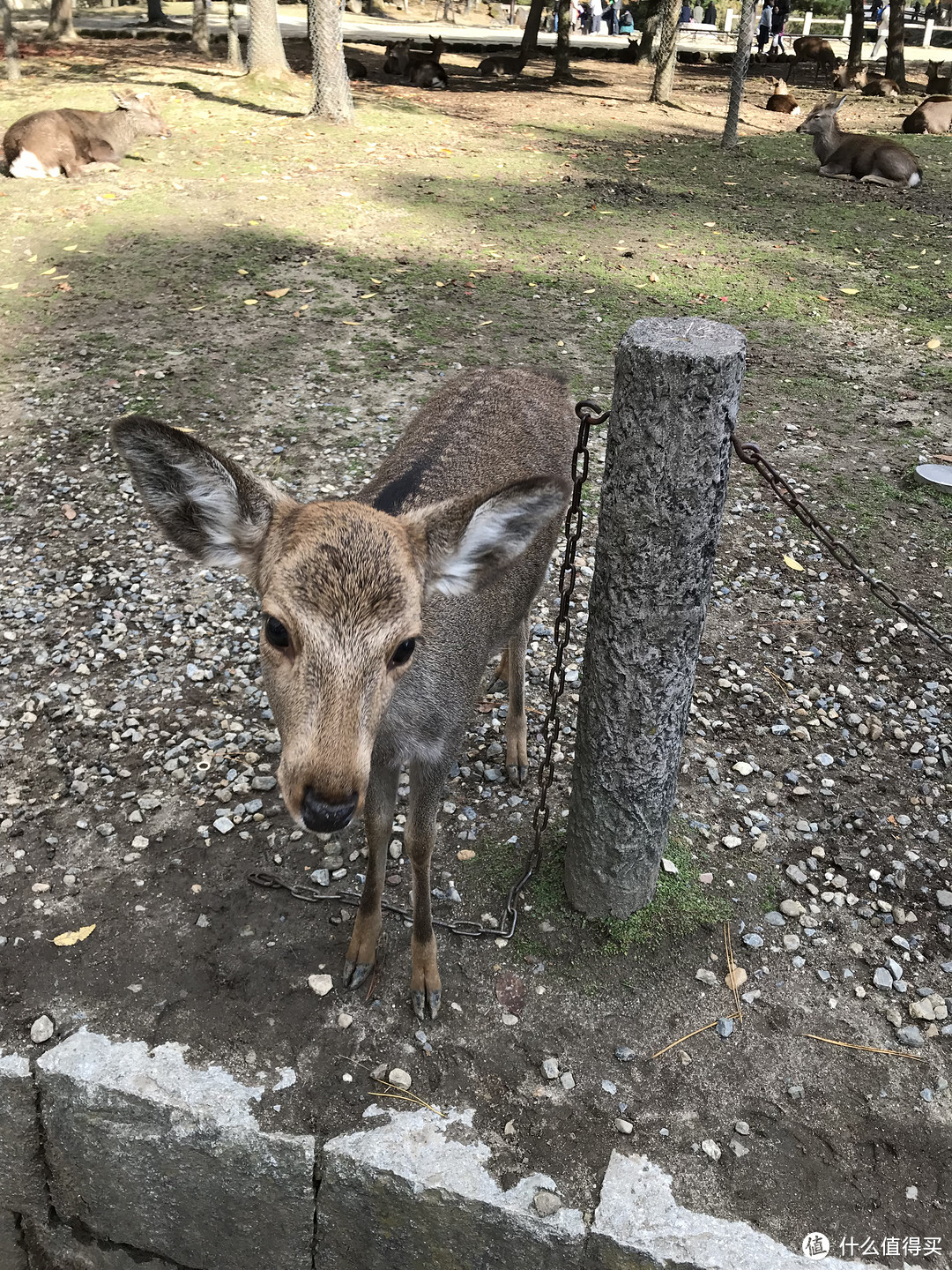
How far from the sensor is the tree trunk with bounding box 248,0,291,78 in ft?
52.6

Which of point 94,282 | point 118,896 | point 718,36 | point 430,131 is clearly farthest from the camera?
point 718,36

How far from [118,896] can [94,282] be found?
7.37 metres

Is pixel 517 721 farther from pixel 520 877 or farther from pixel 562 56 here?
pixel 562 56

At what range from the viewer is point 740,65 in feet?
48.1

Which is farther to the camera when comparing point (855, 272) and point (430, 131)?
point (430, 131)

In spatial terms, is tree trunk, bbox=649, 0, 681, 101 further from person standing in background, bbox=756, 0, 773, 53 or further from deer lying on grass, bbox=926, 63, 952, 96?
person standing in background, bbox=756, 0, 773, 53

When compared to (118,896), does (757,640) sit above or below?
above

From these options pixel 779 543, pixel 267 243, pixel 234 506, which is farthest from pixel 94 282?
pixel 234 506

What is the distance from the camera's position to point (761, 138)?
1692 centimetres

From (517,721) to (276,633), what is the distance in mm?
1949

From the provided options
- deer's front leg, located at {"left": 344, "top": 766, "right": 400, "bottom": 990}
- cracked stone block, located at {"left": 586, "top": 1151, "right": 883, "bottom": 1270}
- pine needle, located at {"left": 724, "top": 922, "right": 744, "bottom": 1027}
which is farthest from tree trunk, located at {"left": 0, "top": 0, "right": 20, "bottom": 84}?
cracked stone block, located at {"left": 586, "top": 1151, "right": 883, "bottom": 1270}

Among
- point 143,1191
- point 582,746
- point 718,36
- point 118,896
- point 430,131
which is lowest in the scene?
point 143,1191

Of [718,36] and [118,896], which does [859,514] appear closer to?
[118,896]

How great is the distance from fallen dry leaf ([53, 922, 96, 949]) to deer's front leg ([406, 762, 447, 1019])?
1244 mm
